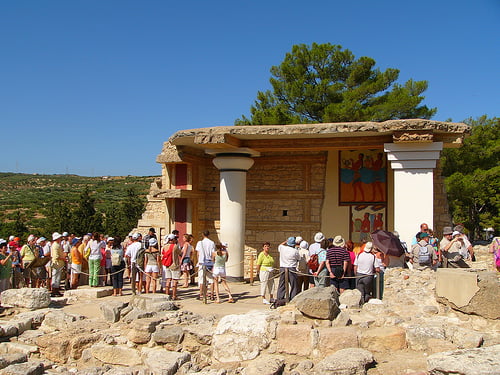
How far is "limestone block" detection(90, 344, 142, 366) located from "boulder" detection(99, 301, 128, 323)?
Result: 2.33ft

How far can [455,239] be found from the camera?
8.70 m

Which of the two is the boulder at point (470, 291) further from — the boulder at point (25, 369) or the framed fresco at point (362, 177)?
the framed fresco at point (362, 177)

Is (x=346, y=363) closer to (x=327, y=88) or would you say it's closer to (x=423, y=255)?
(x=423, y=255)

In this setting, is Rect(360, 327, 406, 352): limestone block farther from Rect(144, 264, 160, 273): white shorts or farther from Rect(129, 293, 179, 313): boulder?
Rect(144, 264, 160, 273): white shorts

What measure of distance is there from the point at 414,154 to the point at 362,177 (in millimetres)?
2370

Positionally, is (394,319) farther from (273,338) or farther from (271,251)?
(271,251)

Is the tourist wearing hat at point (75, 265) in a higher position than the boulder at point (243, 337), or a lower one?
higher

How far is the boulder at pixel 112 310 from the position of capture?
8.05 m

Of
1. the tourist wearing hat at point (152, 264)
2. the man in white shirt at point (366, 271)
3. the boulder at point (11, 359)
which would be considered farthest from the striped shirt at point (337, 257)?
the boulder at point (11, 359)

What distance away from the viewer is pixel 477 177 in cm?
2069

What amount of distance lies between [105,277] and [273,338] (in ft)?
19.7

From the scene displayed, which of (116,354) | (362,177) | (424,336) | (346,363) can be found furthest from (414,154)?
(116,354)

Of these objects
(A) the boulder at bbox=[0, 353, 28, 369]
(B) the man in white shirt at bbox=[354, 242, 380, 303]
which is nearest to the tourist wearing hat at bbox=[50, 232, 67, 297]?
(A) the boulder at bbox=[0, 353, 28, 369]

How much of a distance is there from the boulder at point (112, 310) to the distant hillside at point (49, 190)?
30529 mm
